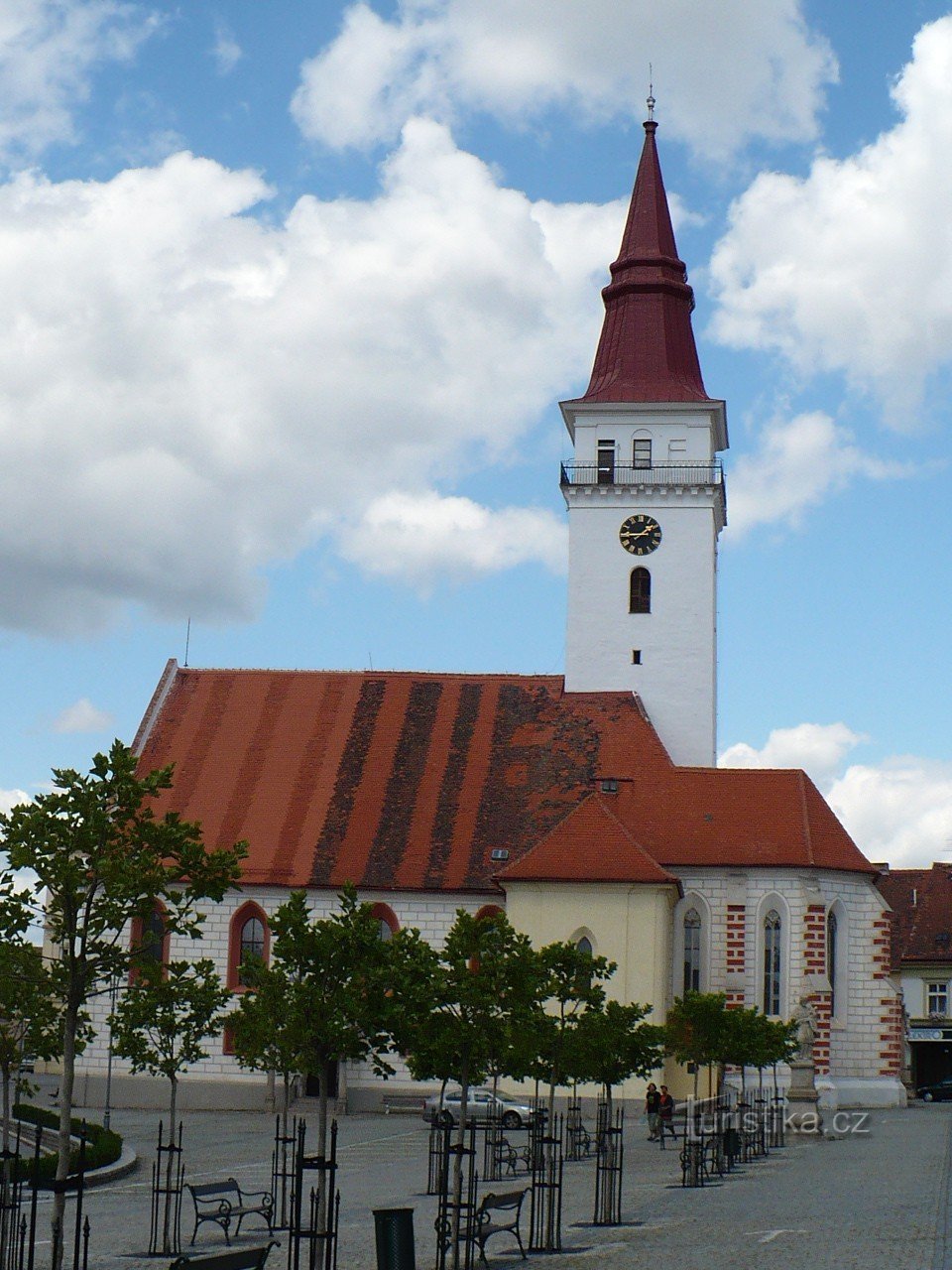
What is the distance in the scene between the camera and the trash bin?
60.6 ft

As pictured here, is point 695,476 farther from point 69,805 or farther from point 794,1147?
point 69,805

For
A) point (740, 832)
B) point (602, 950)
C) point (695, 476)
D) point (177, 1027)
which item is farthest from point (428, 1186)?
point (695, 476)

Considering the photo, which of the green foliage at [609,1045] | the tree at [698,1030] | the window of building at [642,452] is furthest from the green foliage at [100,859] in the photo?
the window of building at [642,452]

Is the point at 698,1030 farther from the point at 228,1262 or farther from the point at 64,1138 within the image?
the point at 228,1262

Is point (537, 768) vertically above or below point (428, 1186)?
above

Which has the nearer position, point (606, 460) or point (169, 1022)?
point (169, 1022)

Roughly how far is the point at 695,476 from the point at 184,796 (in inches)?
818

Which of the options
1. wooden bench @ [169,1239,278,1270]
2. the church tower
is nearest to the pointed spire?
the church tower

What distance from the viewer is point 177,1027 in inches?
1161

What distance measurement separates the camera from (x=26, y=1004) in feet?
77.7

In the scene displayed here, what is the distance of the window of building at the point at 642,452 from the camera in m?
59.5

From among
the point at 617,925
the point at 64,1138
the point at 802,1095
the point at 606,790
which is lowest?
the point at 802,1095

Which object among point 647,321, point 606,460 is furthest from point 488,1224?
point 647,321

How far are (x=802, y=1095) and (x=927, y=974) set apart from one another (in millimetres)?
32718
